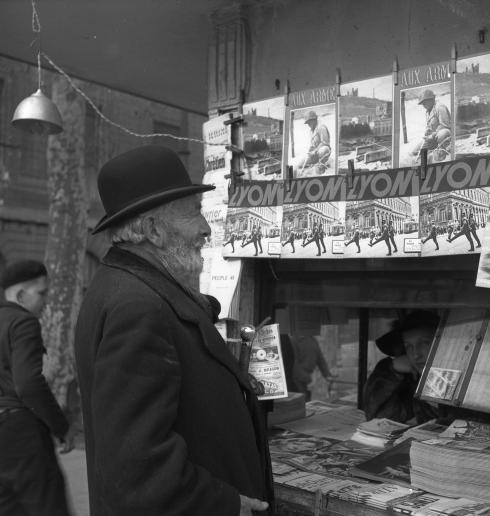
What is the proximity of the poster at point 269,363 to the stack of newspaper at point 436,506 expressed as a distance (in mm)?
714

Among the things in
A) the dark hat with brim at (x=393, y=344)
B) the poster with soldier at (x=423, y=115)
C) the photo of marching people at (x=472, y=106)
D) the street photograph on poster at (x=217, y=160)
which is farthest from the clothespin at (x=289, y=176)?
the dark hat with brim at (x=393, y=344)

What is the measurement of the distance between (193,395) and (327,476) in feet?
3.44

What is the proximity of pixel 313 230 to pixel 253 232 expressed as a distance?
302 mm

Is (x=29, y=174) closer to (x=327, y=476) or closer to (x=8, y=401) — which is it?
(x=8, y=401)

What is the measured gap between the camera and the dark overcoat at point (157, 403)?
1470 mm

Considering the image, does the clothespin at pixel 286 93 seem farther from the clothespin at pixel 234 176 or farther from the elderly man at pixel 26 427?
the elderly man at pixel 26 427

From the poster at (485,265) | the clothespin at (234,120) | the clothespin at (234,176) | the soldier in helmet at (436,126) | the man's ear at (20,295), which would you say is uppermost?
the clothespin at (234,120)

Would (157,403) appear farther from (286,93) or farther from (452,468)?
(286,93)

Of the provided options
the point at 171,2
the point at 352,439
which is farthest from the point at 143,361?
the point at 171,2

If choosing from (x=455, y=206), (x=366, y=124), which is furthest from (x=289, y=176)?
(x=455, y=206)

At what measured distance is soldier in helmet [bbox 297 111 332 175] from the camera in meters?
2.67

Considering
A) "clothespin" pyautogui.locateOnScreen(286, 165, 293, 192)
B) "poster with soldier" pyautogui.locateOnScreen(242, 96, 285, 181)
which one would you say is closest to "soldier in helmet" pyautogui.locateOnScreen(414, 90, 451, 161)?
"clothespin" pyautogui.locateOnScreen(286, 165, 293, 192)

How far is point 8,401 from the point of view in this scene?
3574 mm

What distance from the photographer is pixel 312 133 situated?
2713mm
